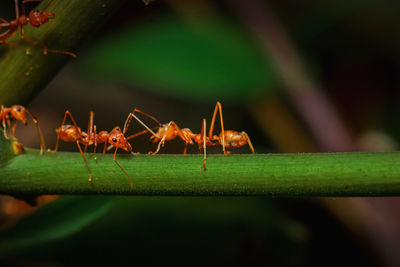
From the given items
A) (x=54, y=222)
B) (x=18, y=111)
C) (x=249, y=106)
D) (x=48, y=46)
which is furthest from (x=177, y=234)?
(x=249, y=106)

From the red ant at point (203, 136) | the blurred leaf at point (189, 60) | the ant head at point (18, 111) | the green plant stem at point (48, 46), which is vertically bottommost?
the ant head at point (18, 111)

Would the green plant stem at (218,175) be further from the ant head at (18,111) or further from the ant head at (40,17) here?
the ant head at (40,17)

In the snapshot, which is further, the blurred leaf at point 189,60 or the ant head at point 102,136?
the blurred leaf at point 189,60

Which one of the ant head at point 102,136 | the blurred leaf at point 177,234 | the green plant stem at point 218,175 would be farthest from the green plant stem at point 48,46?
the blurred leaf at point 177,234

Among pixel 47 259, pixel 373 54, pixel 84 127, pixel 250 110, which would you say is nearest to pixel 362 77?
pixel 373 54

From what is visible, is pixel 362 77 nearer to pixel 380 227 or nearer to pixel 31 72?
pixel 380 227

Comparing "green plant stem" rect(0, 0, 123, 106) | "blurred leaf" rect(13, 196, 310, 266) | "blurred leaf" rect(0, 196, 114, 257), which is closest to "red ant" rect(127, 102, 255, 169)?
"blurred leaf" rect(13, 196, 310, 266)
